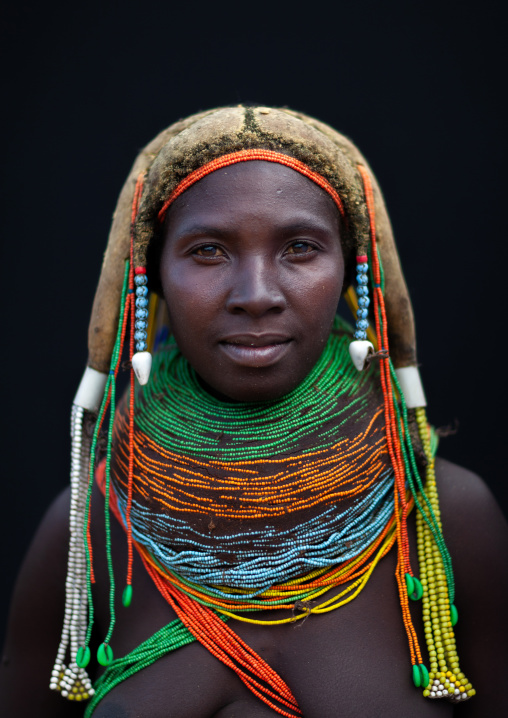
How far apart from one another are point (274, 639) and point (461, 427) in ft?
4.70

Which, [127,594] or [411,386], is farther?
[411,386]

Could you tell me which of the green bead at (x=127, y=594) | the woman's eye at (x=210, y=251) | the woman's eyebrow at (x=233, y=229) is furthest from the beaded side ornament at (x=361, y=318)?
the green bead at (x=127, y=594)

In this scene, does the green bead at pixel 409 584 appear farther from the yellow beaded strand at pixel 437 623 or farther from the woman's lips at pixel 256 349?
the woman's lips at pixel 256 349

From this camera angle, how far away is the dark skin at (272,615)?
61.8 inches

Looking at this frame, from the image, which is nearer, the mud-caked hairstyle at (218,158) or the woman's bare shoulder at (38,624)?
the mud-caked hairstyle at (218,158)

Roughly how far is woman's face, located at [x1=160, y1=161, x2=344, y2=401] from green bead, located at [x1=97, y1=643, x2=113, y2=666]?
0.57 m

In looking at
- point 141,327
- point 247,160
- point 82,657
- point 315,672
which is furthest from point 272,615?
point 247,160

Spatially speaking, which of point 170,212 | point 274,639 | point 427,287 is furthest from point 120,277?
point 427,287

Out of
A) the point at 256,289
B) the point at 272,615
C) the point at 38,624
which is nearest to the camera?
the point at 256,289

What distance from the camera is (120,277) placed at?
1785 millimetres

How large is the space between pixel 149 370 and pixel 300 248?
1.27 ft

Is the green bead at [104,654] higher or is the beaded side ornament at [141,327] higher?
the beaded side ornament at [141,327]

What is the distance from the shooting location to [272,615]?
165 centimetres

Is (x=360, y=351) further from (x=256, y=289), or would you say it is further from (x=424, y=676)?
(x=424, y=676)
